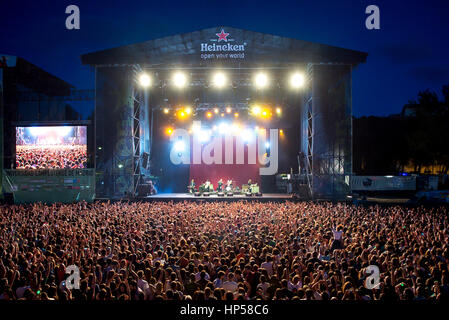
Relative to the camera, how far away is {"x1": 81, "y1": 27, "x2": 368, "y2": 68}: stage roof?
19.9 m

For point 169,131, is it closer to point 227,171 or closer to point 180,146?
point 180,146

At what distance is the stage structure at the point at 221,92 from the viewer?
66.0 feet

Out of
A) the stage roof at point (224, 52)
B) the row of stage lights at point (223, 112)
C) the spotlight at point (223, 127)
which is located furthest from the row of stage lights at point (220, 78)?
the spotlight at point (223, 127)

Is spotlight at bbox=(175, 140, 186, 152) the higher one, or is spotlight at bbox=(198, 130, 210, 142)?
spotlight at bbox=(198, 130, 210, 142)

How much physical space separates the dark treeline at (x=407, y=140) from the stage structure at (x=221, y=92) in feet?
54.3

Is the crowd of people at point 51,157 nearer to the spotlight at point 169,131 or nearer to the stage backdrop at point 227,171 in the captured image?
the spotlight at point 169,131

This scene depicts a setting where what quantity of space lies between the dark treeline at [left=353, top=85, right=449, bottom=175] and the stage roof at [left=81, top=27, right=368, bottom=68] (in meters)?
19.6

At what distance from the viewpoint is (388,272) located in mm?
6234

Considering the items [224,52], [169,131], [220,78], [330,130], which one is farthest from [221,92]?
[330,130]

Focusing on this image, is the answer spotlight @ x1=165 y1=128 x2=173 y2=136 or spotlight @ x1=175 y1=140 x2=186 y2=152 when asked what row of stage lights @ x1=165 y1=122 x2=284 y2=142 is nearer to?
spotlight @ x1=165 y1=128 x2=173 y2=136

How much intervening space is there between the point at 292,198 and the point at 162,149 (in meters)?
11.5

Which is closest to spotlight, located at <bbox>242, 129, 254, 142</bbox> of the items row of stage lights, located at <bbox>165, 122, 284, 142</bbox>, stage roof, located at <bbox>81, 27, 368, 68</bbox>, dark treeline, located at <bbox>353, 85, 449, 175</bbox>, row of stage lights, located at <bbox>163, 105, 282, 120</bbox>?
row of stage lights, located at <bbox>165, 122, 284, 142</bbox>

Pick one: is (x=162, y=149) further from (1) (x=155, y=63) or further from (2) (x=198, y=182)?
(1) (x=155, y=63)
